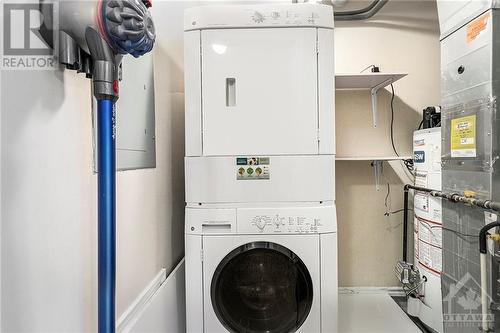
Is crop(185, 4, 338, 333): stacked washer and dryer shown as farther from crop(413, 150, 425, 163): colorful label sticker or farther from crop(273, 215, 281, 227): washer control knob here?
crop(413, 150, 425, 163): colorful label sticker

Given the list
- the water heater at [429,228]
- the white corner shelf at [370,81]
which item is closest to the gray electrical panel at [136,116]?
the white corner shelf at [370,81]

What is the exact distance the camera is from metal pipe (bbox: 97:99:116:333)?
29.3 inches

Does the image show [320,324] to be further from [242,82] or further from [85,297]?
[242,82]

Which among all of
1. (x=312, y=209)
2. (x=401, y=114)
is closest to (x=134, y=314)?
(x=312, y=209)

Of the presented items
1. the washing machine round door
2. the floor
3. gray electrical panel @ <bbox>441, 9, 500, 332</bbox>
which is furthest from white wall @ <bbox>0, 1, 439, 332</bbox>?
gray electrical panel @ <bbox>441, 9, 500, 332</bbox>

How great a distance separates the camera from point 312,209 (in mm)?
1542

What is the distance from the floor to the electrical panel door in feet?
4.29

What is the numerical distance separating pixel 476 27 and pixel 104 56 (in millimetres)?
1685

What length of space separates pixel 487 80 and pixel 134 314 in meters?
1.87

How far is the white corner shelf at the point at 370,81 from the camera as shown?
202cm

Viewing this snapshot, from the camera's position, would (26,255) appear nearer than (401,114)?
Yes

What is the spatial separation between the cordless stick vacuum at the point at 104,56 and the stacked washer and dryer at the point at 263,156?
79cm

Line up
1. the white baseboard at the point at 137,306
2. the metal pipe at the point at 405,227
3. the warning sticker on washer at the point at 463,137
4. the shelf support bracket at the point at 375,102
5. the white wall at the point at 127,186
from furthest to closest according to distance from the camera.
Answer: the shelf support bracket at the point at 375,102 < the metal pipe at the point at 405,227 < the warning sticker on washer at the point at 463,137 < the white baseboard at the point at 137,306 < the white wall at the point at 127,186

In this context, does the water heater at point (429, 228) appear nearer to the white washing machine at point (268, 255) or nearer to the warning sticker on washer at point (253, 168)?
the white washing machine at point (268, 255)
